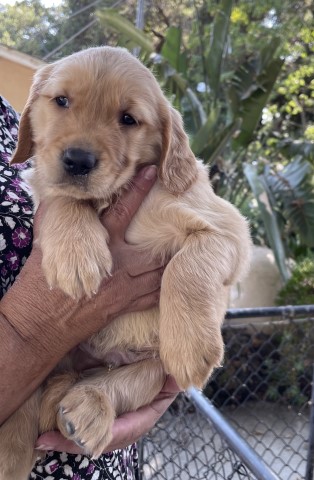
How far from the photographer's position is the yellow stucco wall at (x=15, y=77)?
164 inches

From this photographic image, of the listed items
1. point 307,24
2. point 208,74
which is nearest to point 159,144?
point 208,74

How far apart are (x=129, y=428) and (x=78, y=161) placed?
2.36ft

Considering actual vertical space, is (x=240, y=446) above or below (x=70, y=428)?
below

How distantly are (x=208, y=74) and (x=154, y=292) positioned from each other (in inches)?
198

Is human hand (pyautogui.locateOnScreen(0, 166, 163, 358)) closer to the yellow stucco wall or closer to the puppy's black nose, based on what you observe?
the puppy's black nose

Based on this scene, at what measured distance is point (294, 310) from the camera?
2389 mm

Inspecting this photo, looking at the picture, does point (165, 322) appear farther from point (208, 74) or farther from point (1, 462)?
point (208, 74)

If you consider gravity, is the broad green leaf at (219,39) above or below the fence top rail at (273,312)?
above

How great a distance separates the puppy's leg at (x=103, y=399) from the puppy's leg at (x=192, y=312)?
0.18 metres

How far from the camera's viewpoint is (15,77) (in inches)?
169

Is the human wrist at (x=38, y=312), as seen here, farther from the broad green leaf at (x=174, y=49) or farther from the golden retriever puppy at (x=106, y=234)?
the broad green leaf at (x=174, y=49)

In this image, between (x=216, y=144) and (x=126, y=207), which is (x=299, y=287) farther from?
(x=126, y=207)

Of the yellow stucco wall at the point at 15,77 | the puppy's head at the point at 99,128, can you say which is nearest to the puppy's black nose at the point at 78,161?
the puppy's head at the point at 99,128

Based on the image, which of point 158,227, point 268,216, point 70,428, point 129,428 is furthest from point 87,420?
point 268,216
